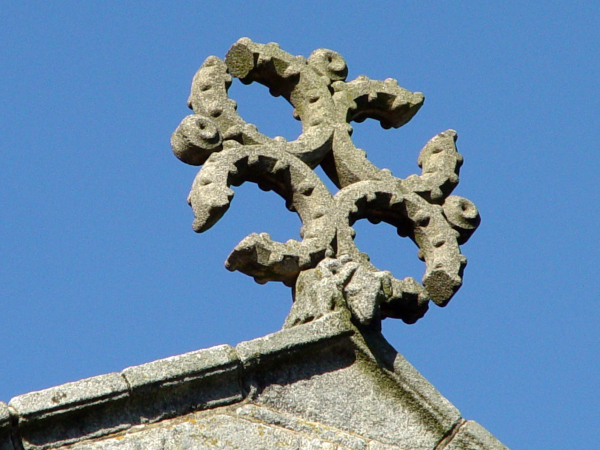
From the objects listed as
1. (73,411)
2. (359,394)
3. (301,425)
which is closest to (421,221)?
(359,394)

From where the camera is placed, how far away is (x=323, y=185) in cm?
1177

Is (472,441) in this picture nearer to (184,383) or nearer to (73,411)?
(184,383)

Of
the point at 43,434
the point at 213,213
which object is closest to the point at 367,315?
the point at 213,213

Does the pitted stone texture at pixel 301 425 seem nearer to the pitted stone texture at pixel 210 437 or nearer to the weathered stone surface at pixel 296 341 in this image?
the pitted stone texture at pixel 210 437

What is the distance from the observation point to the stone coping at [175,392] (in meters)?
10.0

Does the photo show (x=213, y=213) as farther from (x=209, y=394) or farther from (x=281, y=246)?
(x=209, y=394)

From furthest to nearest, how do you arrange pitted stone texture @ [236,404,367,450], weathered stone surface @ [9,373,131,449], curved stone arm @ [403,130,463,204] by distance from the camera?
1. curved stone arm @ [403,130,463,204]
2. pitted stone texture @ [236,404,367,450]
3. weathered stone surface @ [9,373,131,449]

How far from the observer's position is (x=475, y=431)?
36.2 feet

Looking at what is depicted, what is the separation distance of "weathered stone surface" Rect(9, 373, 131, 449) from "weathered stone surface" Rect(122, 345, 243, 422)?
0.10m

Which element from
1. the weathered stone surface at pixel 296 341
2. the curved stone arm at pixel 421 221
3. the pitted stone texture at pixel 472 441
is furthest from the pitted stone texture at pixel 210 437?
the curved stone arm at pixel 421 221

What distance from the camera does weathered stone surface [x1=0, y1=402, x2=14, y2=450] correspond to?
9.91m

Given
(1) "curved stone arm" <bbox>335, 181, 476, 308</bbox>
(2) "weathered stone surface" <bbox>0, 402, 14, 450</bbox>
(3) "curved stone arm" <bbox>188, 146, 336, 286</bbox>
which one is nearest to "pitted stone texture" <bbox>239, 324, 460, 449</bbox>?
(3) "curved stone arm" <bbox>188, 146, 336, 286</bbox>

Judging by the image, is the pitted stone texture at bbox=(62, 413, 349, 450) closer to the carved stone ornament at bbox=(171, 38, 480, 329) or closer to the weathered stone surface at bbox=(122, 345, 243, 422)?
the weathered stone surface at bbox=(122, 345, 243, 422)

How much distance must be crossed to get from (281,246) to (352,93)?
1665mm
